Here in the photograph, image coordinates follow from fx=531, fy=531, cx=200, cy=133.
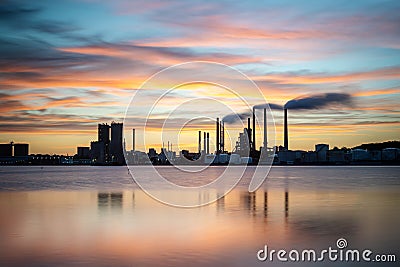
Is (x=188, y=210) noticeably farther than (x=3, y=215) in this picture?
Yes

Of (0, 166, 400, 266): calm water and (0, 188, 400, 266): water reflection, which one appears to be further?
(0, 188, 400, 266): water reflection

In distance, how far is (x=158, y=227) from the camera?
26.9m

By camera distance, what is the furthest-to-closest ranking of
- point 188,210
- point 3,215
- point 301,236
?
point 188,210 → point 3,215 → point 301,236

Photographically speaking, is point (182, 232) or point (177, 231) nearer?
point (182, 232)

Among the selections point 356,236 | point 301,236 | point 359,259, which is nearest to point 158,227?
point 301,236

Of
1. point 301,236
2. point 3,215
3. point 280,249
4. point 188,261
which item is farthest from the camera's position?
point 3,215

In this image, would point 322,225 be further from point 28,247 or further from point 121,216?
point 28,247

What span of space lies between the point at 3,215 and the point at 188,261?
730 inches

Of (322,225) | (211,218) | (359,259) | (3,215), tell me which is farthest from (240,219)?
(3,215)

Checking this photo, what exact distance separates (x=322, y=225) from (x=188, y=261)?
10868mm

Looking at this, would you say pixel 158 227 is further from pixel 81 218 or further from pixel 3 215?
pixel 3 215

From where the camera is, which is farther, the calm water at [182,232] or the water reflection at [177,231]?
the water reflection at [177,231]

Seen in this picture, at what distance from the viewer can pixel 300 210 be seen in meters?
34.5

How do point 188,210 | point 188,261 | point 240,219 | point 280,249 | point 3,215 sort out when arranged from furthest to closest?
point 188,210 → point 3,215 → point 240,219 → point 280,249 → point 188,261
